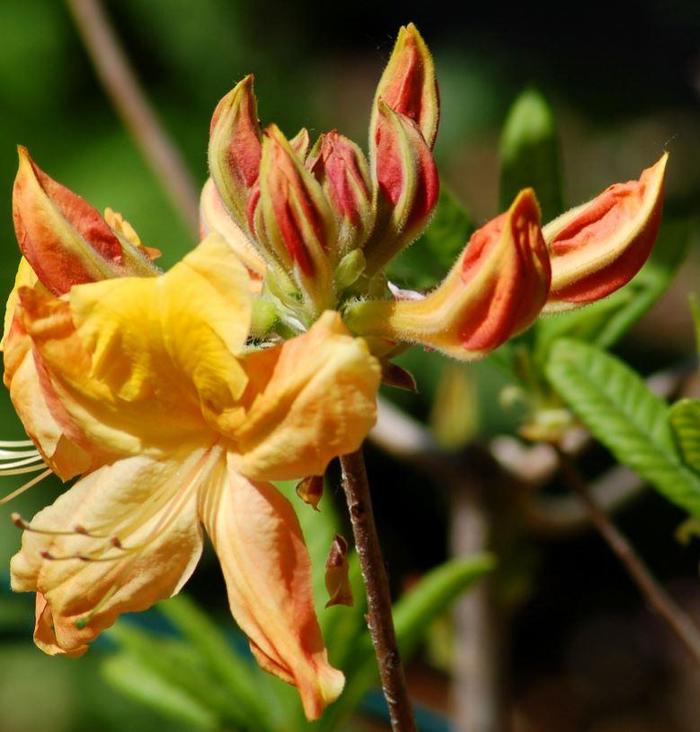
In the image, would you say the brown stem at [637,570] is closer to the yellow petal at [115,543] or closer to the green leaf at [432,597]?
the green leaf at [432,597]

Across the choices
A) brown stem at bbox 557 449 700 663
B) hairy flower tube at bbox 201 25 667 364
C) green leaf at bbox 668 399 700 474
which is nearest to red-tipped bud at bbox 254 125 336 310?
hairy flower tube at bbox 201 25 667 364

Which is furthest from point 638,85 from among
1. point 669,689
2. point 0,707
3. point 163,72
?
point 0,707

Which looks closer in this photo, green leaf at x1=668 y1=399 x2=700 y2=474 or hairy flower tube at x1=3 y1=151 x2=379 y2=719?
hairy flower tube at x1=3 y1=151 x2=379 y2=719

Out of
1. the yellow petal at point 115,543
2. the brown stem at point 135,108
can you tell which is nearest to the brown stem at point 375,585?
the yellow petal at point 115,543

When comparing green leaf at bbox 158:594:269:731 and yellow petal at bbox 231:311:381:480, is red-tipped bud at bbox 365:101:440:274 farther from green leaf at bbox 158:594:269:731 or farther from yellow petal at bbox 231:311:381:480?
green leaf at bbox 158:594:269:731

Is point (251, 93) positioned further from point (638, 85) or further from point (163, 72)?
point (638, 85)

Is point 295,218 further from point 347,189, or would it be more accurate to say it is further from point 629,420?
point 629,420
